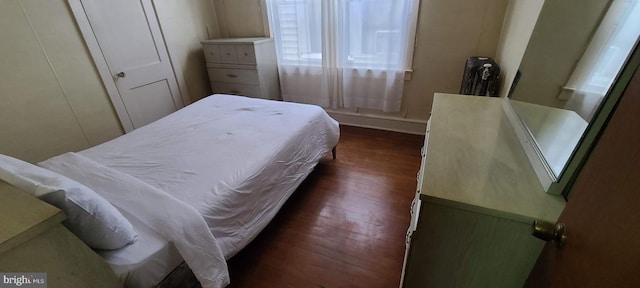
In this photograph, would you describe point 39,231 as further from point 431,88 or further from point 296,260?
point 431,88

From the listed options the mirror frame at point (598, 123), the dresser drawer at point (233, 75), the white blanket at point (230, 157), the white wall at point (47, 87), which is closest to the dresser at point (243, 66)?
the dresser drawer at point (233, 75)

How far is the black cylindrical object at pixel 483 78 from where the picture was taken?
194 cm

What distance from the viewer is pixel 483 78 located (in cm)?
196

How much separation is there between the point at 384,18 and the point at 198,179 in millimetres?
2276

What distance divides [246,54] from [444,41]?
208 centimetres

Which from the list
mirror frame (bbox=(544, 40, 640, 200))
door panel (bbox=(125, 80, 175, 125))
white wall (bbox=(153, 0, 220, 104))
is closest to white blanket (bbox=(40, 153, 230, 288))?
mirror frame (bbox=(544, 40, 640, 200))

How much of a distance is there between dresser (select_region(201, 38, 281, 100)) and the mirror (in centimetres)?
245

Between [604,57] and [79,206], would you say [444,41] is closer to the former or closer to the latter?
[604,57]

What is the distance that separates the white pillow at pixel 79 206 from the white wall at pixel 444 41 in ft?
8.80

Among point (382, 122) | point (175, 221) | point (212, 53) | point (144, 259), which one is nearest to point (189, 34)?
point (212, 53)

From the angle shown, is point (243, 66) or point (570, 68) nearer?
point (570, 68)

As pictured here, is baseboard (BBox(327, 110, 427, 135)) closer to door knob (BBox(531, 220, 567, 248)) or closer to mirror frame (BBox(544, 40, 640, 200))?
mirror frame (BBox(544, 40, 640, 200))

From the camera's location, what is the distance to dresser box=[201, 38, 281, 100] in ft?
9.33

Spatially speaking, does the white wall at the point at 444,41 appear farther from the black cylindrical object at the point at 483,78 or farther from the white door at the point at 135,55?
the white door at the point at 135,55
